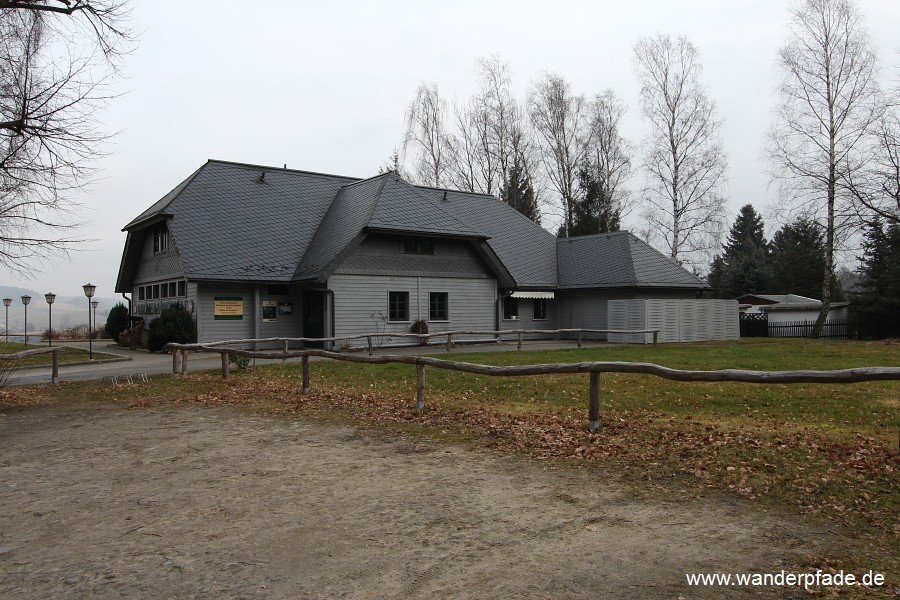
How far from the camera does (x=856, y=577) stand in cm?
426

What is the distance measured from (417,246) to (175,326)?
9.99m

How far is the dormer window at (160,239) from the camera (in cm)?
2805

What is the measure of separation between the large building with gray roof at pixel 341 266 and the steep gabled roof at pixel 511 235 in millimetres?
168

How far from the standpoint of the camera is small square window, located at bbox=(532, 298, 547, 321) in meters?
34.1

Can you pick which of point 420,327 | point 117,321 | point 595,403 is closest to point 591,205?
point 420,327

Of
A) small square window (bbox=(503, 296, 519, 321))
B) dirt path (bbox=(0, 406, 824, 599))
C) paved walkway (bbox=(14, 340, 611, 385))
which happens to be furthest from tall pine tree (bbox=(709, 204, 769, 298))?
dirt path (bbox=(0, 406, 824, 599))

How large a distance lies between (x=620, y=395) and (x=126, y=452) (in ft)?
27.4

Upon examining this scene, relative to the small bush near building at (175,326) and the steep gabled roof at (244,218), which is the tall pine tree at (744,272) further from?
the small bush near building at (175,326)

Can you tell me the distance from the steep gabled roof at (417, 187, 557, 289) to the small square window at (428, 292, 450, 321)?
461 cm

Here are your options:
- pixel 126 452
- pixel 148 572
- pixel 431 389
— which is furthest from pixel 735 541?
pixel 431 389

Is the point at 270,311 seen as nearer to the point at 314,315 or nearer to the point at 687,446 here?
the point at 314,315

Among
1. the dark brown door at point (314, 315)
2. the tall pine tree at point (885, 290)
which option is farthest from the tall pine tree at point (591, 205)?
the dark brown door at point (314, 315)

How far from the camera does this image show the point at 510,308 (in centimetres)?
3303

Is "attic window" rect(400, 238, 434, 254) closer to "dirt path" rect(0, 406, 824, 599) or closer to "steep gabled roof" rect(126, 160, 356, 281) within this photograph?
"steep gabled roof" rect(126, 160, 356, 281)
